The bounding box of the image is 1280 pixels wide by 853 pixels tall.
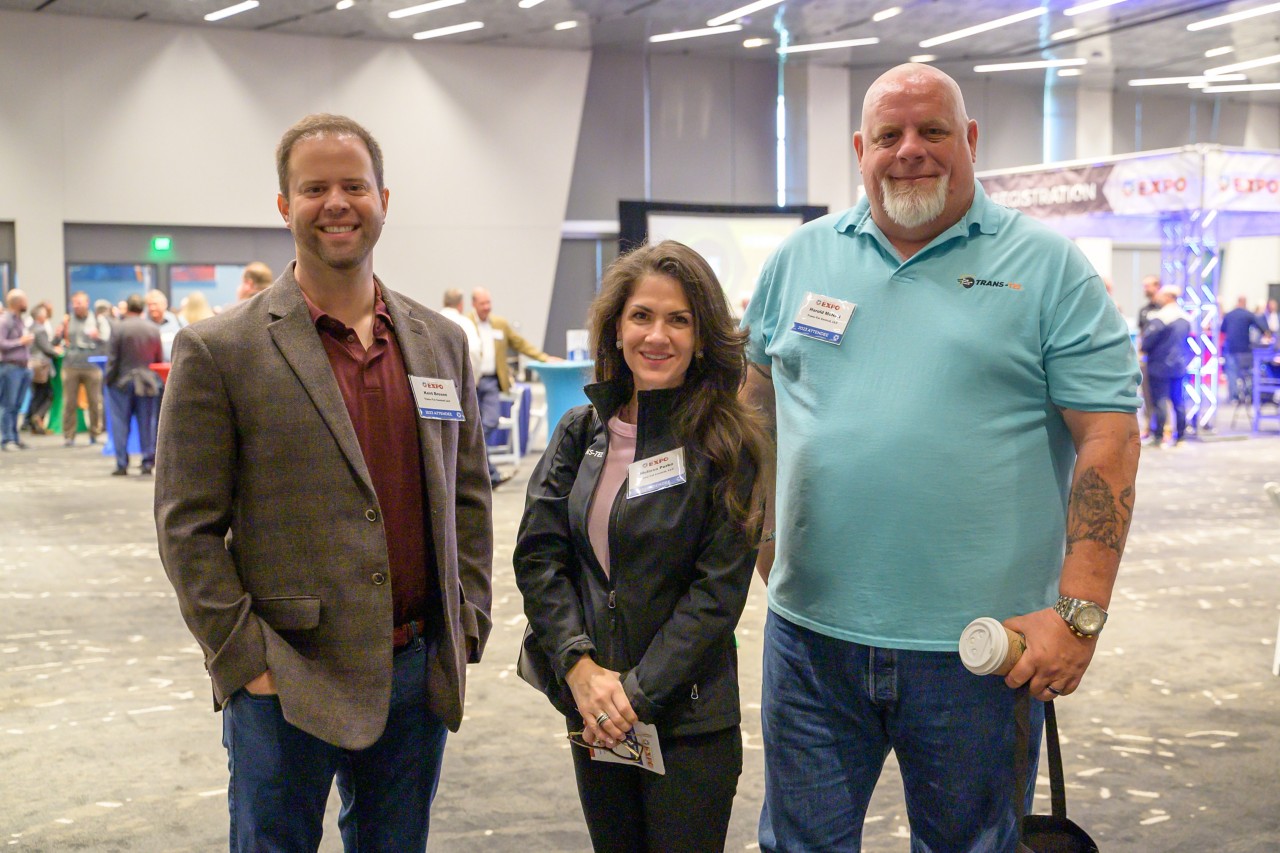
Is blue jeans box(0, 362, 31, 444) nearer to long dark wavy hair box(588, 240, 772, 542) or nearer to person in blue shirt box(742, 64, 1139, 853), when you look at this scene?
long dark wavy hair box(588, 240, 772, 542)

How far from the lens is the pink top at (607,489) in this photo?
6.18ft

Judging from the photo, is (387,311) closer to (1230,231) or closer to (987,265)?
(987,265)

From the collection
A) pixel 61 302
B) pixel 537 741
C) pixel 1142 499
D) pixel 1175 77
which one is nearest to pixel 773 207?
pixel 1175 77

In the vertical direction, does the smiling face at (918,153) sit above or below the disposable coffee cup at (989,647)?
above

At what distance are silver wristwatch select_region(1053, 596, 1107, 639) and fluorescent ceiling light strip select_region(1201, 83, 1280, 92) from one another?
23930 mm

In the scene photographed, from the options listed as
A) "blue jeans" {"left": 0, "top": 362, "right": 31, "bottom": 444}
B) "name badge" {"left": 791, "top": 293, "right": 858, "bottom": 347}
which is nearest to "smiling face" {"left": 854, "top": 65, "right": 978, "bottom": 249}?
"name badge" {"left": 791, "top": 293, "right": 858, "bottom": 347}

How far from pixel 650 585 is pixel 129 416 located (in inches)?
374

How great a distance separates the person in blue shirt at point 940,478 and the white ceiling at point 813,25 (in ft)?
47.4

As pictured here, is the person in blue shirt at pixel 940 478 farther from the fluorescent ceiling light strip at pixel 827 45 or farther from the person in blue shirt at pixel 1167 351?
the fluorescent ceiling light strip at pixel 827 45

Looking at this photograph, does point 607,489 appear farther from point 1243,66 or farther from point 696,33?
point 1243,66

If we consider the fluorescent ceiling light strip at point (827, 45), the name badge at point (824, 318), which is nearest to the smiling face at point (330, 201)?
the name badge at point (824, 318)

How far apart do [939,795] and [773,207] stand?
19195mm

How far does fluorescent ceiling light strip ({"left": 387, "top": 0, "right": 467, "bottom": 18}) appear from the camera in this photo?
49.8 feet

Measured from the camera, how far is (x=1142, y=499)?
8.74 meters
